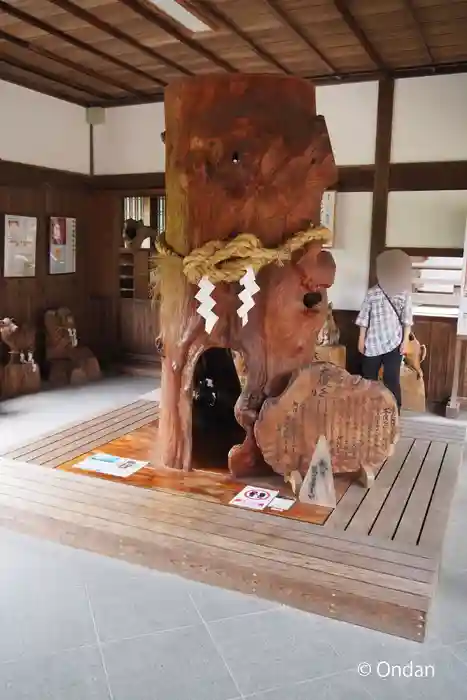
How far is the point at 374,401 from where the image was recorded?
142 inches

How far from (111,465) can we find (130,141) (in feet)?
17.0

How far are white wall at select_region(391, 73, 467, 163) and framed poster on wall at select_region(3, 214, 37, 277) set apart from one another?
13.4ft

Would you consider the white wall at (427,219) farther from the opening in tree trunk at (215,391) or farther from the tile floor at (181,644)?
the tile floor at (181,644)

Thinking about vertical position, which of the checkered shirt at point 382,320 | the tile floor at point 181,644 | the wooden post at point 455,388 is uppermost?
the checkered shirt at point 382,320

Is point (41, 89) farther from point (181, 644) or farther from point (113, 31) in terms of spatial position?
point (181, 644)

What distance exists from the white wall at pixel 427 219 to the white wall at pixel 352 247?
0.87 feet

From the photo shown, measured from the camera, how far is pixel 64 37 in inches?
214

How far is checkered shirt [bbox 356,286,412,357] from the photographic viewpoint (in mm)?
4918

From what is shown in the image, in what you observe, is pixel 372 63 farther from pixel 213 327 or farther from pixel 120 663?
pixel 120 663

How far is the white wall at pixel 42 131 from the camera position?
6.75 metres

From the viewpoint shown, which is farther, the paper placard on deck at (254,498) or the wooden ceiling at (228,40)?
the wooden ceiling at (228,40)

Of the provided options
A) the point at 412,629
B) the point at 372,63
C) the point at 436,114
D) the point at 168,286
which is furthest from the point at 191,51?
the point at 412,629

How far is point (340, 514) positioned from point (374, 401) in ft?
2.28

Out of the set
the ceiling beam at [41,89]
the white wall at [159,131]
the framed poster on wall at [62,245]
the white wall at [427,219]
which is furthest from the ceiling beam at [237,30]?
the framed poster on wall at [62,245]
